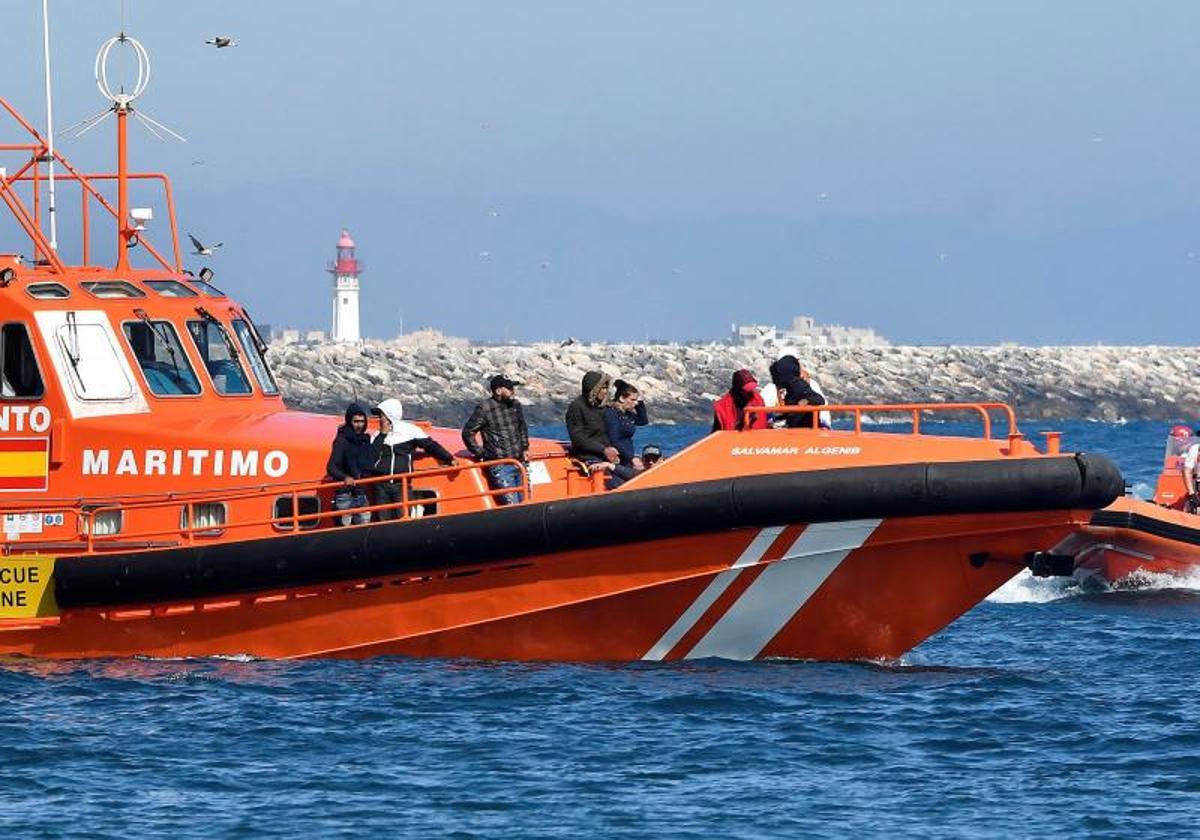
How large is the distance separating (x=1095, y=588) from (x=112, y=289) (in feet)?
30.9

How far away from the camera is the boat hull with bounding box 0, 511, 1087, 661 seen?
12.0 meters

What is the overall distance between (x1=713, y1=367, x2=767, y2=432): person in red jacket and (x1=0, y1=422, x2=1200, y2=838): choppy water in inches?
54.0

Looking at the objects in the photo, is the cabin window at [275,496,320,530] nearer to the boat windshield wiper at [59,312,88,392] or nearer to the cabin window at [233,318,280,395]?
the cabin window at [233,318,280,395]

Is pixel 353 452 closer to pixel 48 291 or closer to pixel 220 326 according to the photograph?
pixel 220 326

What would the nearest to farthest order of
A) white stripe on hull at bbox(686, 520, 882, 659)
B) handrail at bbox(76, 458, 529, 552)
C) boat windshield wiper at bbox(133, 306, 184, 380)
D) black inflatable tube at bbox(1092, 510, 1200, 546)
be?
white stripe on hull at bbox(686, 520, 882, 659), handrail at bbox(76, 458, 529, 552), boat windshield wiper at bbox(133, 306, 184, 380), black inflatable tube at bbox(1092, 510, 1200, 546)

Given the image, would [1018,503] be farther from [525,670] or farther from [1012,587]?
[1012,587]

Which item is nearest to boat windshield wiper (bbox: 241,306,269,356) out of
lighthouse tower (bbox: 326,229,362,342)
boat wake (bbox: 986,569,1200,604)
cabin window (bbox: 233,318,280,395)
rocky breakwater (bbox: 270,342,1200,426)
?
cabin window (bbox: 233,318,280,395)

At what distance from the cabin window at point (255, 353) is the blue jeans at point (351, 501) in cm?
158

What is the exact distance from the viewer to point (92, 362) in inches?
529

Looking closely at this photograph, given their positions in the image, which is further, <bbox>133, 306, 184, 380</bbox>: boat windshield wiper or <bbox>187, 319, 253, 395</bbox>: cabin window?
<bbox>187, 319, 253, 395</bbox>: cabin window

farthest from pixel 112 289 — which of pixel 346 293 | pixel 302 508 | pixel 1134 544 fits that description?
pixel 346 293

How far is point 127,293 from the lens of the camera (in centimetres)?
1379

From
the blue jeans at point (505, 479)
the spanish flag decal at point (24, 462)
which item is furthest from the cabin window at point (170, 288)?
the blue jeans at point (505, 479)

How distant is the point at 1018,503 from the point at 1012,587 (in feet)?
26.5
